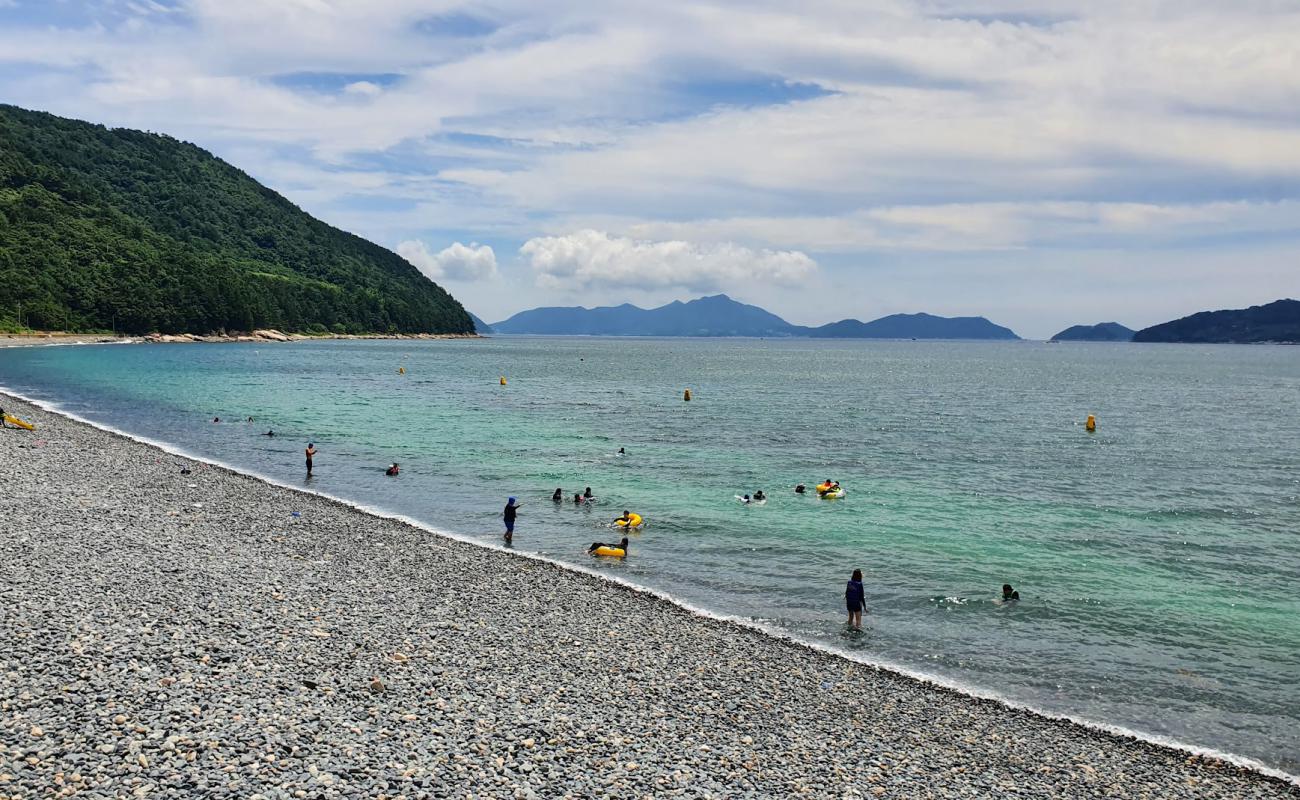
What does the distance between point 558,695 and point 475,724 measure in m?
2.11

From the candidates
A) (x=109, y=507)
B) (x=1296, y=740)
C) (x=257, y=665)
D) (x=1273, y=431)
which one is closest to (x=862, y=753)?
(x=1296, y=740)

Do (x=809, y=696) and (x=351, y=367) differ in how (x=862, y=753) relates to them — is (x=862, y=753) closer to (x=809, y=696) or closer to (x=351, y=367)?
(x=809, y=696)

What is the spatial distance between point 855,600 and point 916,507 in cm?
1707

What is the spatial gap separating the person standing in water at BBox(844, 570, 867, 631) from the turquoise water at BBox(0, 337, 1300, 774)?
2.08 ft

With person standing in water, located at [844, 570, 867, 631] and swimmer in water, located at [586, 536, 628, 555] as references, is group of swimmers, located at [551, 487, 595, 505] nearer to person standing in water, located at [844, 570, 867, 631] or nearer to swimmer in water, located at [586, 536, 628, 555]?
swimmer in water, located at [586, 536, 628, 555]

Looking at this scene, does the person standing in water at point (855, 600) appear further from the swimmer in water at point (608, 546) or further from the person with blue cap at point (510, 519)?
the person with blue cap at point (510, 519)

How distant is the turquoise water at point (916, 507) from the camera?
2108 centimetres

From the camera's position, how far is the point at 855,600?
2277cm

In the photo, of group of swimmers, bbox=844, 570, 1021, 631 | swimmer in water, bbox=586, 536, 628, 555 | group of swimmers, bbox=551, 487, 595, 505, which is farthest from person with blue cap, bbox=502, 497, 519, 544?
group of swimmers, bbox=844, 570, 1021, 631

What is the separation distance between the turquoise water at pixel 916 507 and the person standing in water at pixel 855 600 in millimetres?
635

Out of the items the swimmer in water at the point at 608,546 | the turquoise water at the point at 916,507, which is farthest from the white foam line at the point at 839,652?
the swimmer in water at the point at 608,546

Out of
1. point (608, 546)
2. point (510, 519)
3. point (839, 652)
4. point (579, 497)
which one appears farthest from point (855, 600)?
point (579, 497)

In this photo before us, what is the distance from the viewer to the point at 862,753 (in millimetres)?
14680

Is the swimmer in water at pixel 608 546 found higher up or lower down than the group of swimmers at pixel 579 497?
lower down
